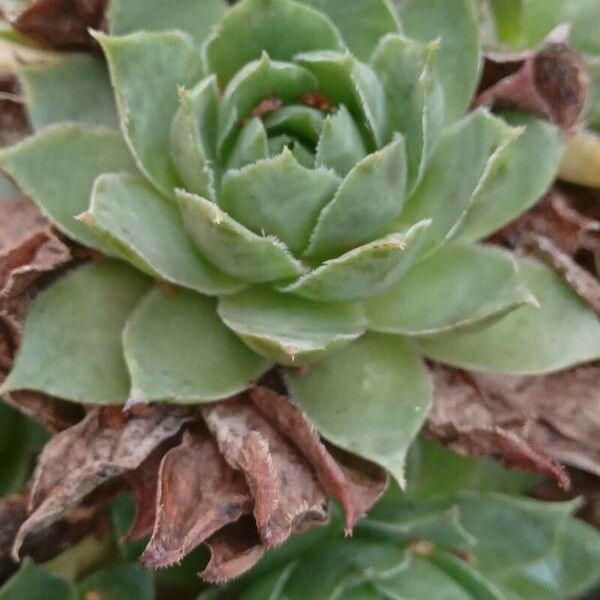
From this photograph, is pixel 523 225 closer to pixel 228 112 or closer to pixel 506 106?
pixel 506 106

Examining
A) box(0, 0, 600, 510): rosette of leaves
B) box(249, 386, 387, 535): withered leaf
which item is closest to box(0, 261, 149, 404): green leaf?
box(0, 0, 600, 510): rosette of leaves

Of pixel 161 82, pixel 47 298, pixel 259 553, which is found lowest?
pixel 259 553

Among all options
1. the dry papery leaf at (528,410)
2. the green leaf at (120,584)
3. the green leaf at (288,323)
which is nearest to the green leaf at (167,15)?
the green leaf at (288,323)

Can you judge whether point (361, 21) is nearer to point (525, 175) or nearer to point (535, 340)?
point (525, 175)

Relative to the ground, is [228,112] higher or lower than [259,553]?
higher

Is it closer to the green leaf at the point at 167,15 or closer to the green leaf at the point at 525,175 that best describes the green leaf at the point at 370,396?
the green leaf at the point at 525,175

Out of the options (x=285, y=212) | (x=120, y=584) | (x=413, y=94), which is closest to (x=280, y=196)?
(x=285, y=212)

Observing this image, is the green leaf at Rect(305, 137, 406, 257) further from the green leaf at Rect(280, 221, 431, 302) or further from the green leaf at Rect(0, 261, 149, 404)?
the green leaf at Rect(0, 261, 149, 404)

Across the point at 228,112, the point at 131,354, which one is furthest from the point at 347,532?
the point at 228,112
